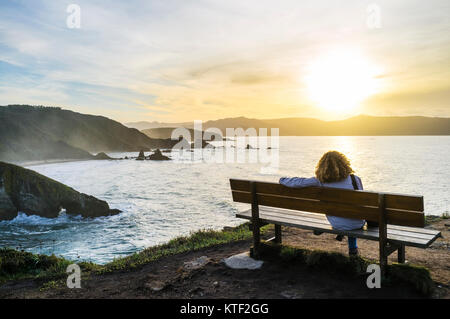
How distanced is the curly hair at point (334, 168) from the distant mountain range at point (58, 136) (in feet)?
287

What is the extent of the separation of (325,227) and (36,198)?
1979 centimetres

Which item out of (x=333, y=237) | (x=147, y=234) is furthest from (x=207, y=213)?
(x=333, y=237)

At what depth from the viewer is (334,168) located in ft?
16.3

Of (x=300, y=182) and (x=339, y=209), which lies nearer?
(x=339, y=209)

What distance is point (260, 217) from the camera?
5855mm

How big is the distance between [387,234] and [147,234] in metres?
14.2

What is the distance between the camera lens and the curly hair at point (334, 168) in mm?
4980

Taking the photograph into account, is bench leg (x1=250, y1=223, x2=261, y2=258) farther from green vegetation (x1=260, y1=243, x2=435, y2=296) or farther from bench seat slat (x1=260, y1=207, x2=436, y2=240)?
bench seat slat (x1=260, y1=207, x2=436, y2=240)

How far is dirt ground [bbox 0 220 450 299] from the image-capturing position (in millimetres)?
4477

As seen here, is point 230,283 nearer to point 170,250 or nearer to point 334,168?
point 334,168

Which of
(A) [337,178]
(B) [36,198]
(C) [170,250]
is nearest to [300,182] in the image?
(A) [337,178]

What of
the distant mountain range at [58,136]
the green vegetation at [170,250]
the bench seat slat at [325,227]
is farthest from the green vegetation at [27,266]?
the distant mountain range at [58,136]

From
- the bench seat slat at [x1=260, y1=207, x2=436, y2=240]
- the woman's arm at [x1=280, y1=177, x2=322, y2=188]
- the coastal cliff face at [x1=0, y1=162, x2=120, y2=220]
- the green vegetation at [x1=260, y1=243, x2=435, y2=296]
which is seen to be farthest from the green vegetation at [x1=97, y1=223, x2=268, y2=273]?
the coastal cliff face at [x1=0, y1=162, x2=120, y2=220]
